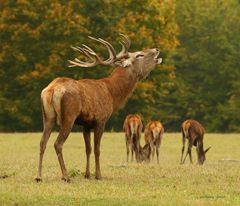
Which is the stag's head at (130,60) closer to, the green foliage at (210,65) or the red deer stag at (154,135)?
the red deer stag at (154,135)

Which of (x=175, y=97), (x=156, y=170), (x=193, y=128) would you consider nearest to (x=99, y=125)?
(x=156, y=170)

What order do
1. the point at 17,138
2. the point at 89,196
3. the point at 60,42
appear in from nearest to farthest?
the point at 89,196
the point at 17,138
the point at 60,42

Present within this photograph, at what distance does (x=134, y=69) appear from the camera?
16891mm

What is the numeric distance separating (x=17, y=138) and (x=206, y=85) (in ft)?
96.2

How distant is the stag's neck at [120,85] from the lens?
16.4 meters

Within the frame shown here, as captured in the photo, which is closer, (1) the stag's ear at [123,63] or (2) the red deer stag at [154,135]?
(1) the stag's ear at [123,63]

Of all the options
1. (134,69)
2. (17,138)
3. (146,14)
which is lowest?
(17,138)

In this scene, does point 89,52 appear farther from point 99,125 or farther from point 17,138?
point 17,138

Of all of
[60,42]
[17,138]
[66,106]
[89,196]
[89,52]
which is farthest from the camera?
[60,42]

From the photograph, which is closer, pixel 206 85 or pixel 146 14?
pixel 146 14

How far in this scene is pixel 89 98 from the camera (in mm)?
15328

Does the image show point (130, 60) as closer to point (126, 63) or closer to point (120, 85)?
point (126, 63)

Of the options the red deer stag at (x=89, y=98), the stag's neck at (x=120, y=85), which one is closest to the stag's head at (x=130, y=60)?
the red deer stag at (x=89, y=98)

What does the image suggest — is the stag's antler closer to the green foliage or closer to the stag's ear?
the stag's ear
